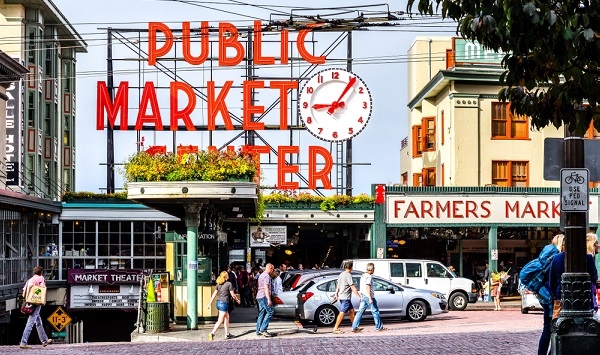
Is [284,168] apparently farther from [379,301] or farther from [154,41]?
[379,301]

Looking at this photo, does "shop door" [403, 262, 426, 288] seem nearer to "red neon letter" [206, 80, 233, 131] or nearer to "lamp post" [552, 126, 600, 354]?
"red neon letter" [206, 80, 233, 131]

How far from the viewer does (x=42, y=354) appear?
21.3m

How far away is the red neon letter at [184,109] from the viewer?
49594 millimetres

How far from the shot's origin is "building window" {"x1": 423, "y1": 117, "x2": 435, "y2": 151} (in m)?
50.2

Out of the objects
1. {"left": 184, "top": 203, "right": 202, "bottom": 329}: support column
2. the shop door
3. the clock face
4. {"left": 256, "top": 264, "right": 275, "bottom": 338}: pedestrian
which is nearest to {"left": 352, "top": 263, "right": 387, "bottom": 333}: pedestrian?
{"left": 256, "top": 264, "right": 275, "bottom": 338}: pedestrian

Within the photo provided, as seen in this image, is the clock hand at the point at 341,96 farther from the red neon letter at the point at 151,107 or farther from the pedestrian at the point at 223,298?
the pedestrian at the point at 223,298

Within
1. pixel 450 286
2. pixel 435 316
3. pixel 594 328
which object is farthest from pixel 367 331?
pixel 594 328

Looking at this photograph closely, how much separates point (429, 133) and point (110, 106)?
14.9m

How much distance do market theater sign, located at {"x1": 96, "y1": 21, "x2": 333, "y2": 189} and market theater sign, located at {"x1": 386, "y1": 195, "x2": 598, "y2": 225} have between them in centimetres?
451

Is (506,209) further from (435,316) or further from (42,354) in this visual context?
(42,354)

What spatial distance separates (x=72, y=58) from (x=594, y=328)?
192 feet

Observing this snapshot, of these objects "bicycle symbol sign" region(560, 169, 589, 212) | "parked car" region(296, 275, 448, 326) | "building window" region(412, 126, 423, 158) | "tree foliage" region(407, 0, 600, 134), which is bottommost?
"parked car" region(296, 275, 448, 326)

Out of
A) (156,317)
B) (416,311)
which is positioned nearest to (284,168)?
(416,311)

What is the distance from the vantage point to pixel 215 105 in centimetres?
4975
